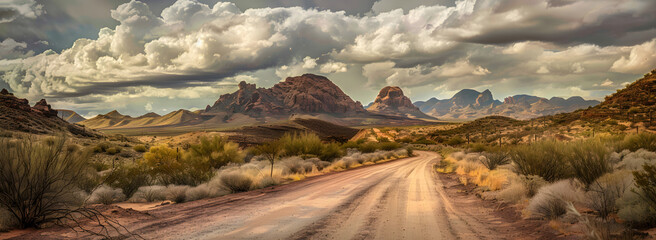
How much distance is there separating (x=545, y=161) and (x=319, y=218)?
28.3 feet

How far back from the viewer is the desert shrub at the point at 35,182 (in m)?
6.69

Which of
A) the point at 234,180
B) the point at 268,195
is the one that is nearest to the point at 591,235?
the point at 268,195

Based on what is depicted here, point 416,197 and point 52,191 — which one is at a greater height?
point 52,191

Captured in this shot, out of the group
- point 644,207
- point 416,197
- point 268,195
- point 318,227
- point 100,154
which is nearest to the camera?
point 644,207

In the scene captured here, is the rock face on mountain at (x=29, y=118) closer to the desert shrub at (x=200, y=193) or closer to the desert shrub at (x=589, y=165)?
the desert shrub at (x=200, y=193)

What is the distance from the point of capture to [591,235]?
208 inches

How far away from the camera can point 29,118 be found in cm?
5309

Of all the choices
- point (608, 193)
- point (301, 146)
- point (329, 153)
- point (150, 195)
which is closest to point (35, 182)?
point (150, 195)

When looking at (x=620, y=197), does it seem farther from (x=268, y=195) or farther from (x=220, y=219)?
(x=268, y=195)

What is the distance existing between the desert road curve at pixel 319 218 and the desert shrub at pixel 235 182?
1529mm

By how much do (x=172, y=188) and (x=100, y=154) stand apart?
30.5 meters

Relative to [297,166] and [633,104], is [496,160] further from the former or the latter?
[633,104]

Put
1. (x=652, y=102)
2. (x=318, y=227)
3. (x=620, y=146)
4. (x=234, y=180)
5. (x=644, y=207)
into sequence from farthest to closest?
(x=652, y=102) → (x=620, y=146) → (x=234, y=180) → (x=318, y=227) → (x=644, y=207)

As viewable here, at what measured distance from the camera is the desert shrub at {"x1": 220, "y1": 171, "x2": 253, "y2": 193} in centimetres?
1381
